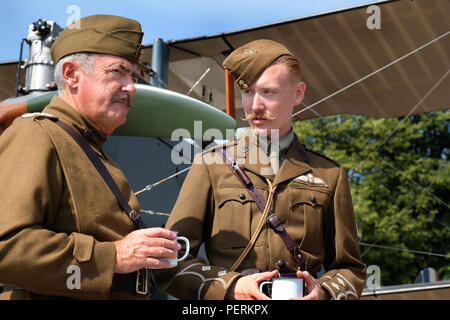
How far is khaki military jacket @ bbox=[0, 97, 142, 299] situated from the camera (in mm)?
1407

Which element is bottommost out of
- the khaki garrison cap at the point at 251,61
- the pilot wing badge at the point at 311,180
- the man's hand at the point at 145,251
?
the man's hand at the point at 145,251

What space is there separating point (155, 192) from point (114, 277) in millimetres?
3151

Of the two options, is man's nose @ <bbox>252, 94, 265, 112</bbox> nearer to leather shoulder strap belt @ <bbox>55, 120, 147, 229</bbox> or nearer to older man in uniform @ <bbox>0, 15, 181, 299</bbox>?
older man in uniform @ <bbox>0, 15, 181, 299</bbox>

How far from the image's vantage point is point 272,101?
2006 mm

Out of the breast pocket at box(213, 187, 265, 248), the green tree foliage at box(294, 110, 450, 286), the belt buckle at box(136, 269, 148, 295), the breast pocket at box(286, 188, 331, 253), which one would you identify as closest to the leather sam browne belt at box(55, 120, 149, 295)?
the belt buckle at box(136, 269, 148, 295)

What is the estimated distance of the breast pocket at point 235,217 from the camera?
1924 millimetres

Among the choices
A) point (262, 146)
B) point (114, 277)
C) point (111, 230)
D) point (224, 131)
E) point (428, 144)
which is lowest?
point (114, 277)

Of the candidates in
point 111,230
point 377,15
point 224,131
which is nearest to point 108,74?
point 111,230

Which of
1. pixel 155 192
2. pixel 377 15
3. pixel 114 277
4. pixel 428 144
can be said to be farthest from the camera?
pixel 428 144

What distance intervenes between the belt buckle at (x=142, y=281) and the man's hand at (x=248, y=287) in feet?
0.89

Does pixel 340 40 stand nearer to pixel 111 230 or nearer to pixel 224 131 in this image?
pixel 224 131

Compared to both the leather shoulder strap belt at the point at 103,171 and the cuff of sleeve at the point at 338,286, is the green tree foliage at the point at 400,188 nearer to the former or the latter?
the cuff of sleeve at the point at 338,286

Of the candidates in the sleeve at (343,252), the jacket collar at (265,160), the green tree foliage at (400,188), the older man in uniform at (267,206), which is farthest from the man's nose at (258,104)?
the green tree foliage at (400,188)
